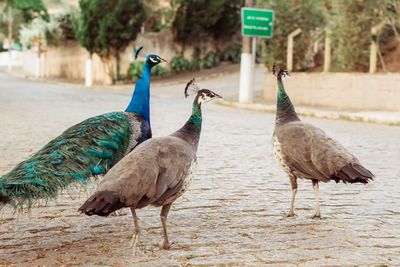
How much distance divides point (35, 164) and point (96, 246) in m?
0.82

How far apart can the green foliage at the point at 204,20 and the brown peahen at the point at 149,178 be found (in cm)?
3322

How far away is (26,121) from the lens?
15.2 metres

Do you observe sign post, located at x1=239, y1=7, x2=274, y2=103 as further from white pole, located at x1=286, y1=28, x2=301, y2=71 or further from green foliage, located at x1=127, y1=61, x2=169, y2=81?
green foliage, located at x1=127, y1=61, x2=169, y2=81

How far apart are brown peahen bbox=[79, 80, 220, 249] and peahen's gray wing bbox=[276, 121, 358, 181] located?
1.11 meters

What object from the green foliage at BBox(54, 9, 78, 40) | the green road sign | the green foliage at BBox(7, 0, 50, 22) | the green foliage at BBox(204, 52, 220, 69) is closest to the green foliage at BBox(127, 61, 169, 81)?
the green foliage at BBox(204, 52, 220, 69)

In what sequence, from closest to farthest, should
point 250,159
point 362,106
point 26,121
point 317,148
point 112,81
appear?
point 317,148, point 250,159, point 26,121, point 362,106, point 112,81

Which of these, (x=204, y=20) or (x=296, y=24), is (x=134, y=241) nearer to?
(x=296, y=24)

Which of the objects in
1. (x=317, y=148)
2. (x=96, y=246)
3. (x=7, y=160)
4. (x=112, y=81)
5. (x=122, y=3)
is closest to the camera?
(x=96, y=246)

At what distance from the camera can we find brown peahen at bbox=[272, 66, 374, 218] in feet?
17.2

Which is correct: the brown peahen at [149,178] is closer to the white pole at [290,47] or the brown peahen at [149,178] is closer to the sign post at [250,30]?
the sign post at [250,30]

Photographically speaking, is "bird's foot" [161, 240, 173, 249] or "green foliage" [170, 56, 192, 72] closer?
"bird's foot" [161, 240, 173, 249]

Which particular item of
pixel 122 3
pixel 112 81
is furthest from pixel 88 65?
pixel 122 3

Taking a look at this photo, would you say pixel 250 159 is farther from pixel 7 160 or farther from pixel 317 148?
pixel 317 148

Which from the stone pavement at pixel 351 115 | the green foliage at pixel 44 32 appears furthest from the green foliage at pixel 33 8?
the stone pavement at pixel 351 115
